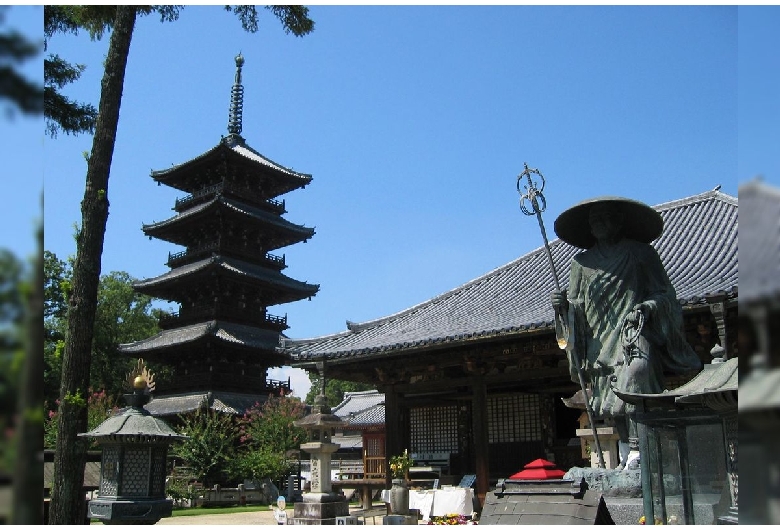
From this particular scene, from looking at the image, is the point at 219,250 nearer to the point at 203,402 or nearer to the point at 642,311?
the point at 203,402

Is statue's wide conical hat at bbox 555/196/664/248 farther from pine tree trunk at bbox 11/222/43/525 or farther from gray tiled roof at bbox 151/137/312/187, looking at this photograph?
gray tiled roof at bbox 151/137/312/187

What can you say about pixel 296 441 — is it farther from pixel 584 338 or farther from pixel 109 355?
pixel 109 355

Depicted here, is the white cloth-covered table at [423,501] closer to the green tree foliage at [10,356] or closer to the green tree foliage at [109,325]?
the green tree foliage at [10,356]

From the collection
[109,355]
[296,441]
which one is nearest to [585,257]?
[296,441]

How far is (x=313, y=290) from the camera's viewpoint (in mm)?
28922

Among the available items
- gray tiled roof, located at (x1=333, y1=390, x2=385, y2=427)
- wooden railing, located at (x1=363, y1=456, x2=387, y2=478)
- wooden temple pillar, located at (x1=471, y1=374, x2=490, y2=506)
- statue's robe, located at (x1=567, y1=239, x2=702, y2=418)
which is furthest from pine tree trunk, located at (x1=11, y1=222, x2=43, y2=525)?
gray tiled roof, located at (x1=333, y1=390, x2=385, y2=427)

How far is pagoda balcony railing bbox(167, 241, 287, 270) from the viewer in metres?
27.0

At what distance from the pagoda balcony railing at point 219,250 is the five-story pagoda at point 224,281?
43mm

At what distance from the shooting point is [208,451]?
20188mm

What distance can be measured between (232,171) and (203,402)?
9923mm

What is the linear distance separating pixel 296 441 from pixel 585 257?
53.4 feet

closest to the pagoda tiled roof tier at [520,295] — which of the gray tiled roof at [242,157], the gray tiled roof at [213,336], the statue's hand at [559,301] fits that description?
the statue's hand at [559,301]

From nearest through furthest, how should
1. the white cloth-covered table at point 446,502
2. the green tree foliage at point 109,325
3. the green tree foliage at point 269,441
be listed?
the white cloth-covered table at point 446,502 → the green tree foliage at point 269,441 → the green tree foliage at point 109,325

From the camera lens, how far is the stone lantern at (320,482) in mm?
11430
